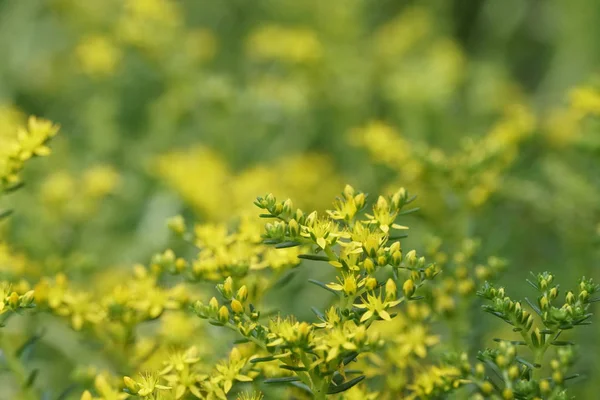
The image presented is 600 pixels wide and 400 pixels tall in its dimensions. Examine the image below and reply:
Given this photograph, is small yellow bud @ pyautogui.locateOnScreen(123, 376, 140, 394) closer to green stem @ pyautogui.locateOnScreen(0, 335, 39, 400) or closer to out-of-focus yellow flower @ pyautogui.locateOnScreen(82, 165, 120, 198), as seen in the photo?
green stem @ pyautogui.locateOnScreen(0, 335, 39, 400)

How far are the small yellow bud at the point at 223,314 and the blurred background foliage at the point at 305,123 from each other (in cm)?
43

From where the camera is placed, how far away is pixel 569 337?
128 centimetres

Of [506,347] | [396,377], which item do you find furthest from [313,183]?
[506,347]

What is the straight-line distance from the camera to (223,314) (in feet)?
3.12

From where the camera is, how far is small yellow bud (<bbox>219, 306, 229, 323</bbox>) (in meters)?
0.95

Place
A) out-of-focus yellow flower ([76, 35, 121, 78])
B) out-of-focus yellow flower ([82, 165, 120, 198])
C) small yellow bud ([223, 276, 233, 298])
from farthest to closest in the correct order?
out-of-focus yellow flower ([76, 35, 121, 78]) → out-of-focus yellow flower ([82, 165, 120, 198]) → small yellow bud ([223, 276, 233, 298])

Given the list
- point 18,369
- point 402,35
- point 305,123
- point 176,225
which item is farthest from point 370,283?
point 402,35

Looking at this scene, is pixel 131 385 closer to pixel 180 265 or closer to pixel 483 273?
pixel 180 265

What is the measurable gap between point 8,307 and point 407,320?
58 cm

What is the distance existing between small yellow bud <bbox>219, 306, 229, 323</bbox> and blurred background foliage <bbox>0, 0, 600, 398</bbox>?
43cm

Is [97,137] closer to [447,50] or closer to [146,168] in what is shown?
[146,168]

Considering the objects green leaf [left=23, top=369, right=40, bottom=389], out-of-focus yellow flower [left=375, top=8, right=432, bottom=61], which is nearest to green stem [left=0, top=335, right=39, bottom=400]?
green leaf [left=23, top=369, right=40, bottom=389]

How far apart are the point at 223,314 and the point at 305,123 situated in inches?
51.5

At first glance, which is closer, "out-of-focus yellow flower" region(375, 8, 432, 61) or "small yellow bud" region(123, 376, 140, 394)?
"small yellow bud" region(123, 376, 140, 394)
